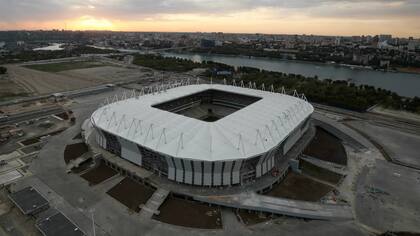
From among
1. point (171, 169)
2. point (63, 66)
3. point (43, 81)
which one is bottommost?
point (171, 169)

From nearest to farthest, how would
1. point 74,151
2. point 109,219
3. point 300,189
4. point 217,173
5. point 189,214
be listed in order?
point 109,219, point 189,214, point 217,173, point 300,189, point 74,151

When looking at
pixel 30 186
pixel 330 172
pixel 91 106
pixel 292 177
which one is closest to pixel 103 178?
pixel 30 186

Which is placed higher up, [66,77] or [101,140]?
[66,77]

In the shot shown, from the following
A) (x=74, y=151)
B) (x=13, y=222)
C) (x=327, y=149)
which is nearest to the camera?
(x=13, y=222)

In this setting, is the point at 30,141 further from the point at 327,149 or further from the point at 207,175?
the point at 327,149

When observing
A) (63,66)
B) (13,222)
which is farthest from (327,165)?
(63,66)

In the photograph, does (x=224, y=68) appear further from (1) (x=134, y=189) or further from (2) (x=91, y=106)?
(1) (x=134, y=189)

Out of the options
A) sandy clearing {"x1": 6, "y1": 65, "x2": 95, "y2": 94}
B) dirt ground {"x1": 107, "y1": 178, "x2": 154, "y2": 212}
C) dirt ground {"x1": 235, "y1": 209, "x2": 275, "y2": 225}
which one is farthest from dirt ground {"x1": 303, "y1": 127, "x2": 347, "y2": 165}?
sandy clearing {"x1": 6, "y1": 65, "x2": 95, "y2": 94}

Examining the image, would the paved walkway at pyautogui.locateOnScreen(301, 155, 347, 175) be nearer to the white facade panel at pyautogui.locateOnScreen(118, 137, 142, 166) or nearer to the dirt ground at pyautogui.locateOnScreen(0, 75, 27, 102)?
the white facade panel at pyautogui.locateOnScreen(118, 137, 142, 166)
